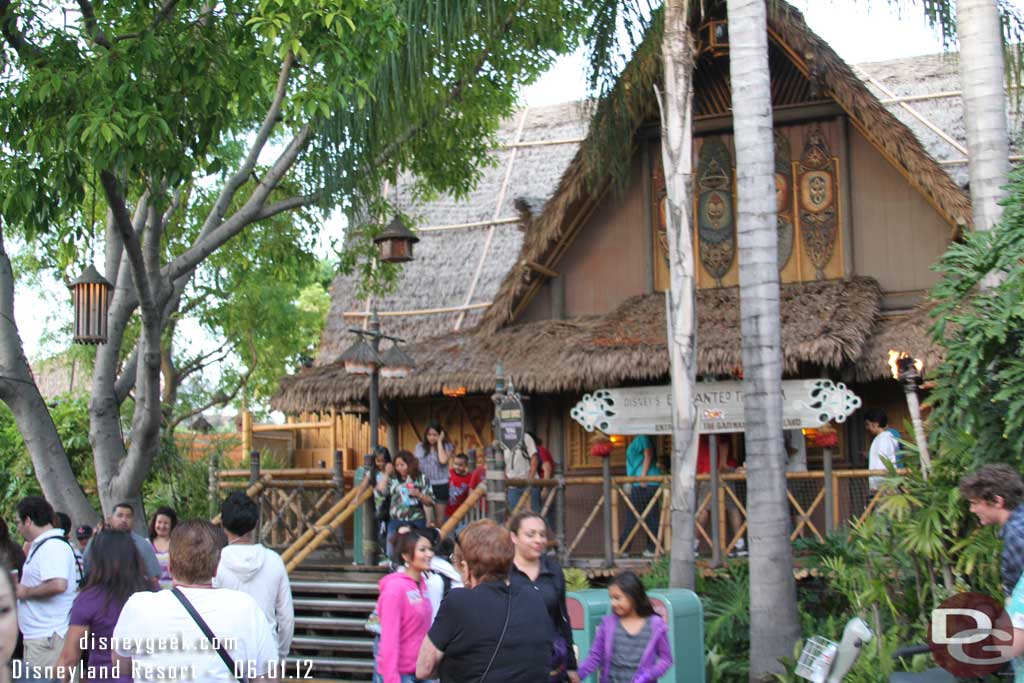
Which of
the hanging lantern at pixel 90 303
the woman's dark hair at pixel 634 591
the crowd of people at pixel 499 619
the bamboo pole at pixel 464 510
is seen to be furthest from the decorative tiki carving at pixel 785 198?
the woman's dark hair at pixel 634 591

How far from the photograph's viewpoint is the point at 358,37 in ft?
36.0

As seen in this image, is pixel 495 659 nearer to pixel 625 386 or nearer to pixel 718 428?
pixel 718 428

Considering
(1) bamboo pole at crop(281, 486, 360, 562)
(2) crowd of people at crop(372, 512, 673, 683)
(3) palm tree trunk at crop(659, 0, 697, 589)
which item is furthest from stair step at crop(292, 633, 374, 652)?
(2) crowd of people at crop(372, 512, 673, 683)

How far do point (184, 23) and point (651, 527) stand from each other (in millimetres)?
7601

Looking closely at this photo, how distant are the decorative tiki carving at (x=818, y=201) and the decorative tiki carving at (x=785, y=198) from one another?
139 mm

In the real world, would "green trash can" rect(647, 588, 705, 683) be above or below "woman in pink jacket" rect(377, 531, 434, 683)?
below

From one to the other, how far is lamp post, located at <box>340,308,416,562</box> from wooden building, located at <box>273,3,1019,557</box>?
1.48 meters

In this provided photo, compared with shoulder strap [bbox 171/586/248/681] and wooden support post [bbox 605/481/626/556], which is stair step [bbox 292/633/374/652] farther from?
shoulder strap [bbox 171/586/248/681]

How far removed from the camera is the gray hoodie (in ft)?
23.0

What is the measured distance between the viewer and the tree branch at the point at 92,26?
10422 mm

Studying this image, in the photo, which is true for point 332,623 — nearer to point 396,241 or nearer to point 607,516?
point 607,516

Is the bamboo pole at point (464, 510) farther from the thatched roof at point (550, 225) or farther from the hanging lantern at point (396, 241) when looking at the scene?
the hanging lantern at point (396, 241)

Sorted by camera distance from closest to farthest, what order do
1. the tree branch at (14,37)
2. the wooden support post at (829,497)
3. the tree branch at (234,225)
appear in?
the tree branch at (14,37) < the tree branch at (234,225) < the wooden support post at (829,497)

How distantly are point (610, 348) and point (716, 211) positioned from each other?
8.22 feet
